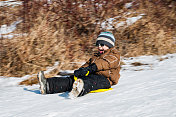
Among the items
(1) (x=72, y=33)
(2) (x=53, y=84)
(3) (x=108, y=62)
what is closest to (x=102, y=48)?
(3) (x=108, y=62)

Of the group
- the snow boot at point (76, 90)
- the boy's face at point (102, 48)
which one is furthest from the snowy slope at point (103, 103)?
the boy's face at point (102, 48)

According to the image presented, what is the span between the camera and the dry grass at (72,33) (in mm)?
4051

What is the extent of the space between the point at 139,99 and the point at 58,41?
3.03m

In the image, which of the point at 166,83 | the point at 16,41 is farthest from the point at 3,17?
the point at 166,83

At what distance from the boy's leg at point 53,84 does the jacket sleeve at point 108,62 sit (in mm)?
393

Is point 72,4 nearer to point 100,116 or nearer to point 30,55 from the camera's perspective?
point 30,55

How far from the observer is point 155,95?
1996 millimetres

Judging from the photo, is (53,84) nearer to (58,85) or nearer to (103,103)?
(58,85)

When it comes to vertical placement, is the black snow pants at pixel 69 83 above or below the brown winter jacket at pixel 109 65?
below

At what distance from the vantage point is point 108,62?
8.41 ft

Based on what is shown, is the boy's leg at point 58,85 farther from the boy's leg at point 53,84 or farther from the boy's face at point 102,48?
the boy's face at point 102,48

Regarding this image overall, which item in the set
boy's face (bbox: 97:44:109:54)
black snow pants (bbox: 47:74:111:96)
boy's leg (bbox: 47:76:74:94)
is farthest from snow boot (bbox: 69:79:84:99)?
boy's face (bbox: 97:44:109:54)

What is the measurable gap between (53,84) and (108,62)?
2.28 ft

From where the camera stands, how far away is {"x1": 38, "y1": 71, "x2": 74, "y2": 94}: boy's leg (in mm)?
2410
